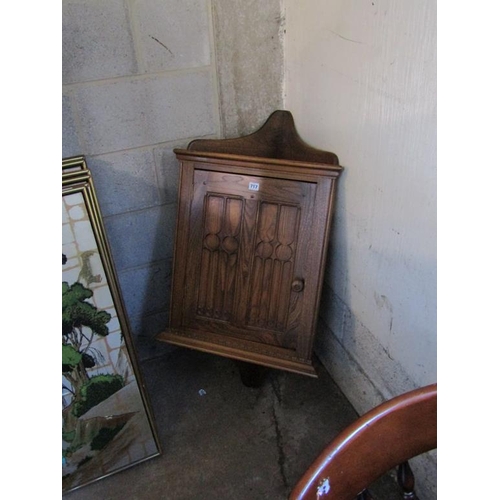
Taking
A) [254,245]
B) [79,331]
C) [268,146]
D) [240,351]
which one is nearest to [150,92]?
[268,146]

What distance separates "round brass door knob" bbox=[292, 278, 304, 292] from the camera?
1479mm

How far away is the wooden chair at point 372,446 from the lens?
0.58 m

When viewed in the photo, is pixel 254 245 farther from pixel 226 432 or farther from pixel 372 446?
pixel 372 446

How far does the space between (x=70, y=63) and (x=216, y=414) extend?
1244mm

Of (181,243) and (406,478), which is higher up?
(406,478)

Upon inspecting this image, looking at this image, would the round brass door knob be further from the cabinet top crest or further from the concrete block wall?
the concrete block wall

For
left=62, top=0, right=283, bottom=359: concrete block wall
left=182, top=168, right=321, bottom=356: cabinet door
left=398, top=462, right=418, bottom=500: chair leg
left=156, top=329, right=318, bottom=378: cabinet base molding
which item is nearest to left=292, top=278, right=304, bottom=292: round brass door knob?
left=182, top=168, right=321, bottom=356: cabinet door

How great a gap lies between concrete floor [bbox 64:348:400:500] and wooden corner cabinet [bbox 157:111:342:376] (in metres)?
0.27

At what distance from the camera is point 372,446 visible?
0.61 metres

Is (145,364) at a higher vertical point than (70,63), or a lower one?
lower

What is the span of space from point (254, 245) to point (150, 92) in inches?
23.3
